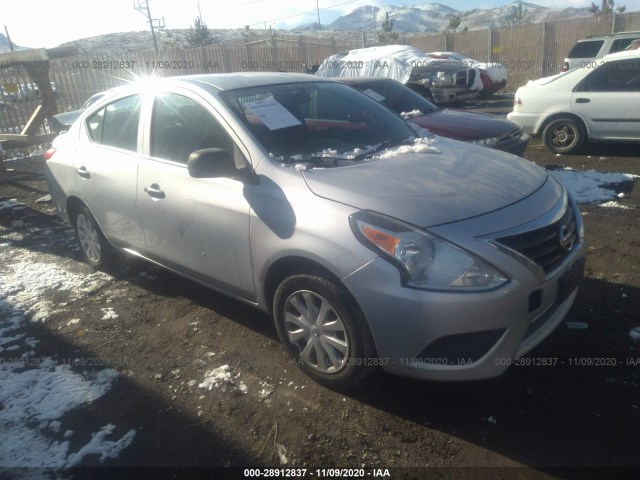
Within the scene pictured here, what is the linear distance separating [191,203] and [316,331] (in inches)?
47.7

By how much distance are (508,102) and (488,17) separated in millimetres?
117448

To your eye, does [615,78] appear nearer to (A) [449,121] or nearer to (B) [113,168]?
(A) [449,121]

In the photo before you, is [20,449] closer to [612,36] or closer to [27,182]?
[27,182]

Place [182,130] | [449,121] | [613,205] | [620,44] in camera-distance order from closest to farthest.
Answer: [182,130]
[613,205]
[449,121]
[620,44]

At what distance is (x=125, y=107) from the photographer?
13.1 ft

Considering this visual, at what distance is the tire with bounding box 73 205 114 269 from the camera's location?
4.45m

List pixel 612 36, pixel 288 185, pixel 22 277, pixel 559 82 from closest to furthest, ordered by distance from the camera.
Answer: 1. pixel 288 185
2. pixel 22 277
3. pixel 559 82
4. pixel 612 36

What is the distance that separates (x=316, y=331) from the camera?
2.71 meters

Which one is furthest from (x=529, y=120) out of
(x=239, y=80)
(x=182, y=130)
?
(x=182, y=130)

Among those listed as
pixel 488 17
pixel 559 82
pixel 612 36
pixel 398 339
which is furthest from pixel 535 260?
pixel 488 17

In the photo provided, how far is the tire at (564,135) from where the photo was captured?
7.67m

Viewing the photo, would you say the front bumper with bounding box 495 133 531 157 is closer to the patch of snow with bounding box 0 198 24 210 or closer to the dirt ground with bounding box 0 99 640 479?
the dirt ground with bounding box 0 99 640 479

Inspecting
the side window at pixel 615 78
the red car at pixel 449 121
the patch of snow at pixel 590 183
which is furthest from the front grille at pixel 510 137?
the side window at pixel 615 78

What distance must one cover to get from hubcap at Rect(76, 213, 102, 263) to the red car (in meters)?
3.44
